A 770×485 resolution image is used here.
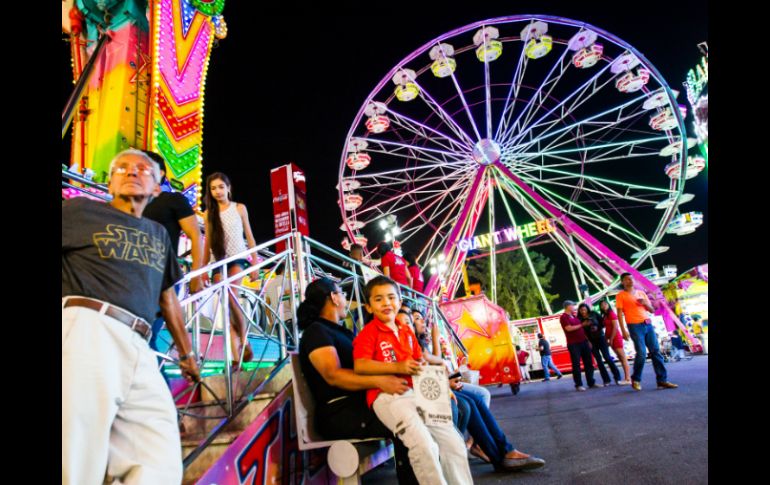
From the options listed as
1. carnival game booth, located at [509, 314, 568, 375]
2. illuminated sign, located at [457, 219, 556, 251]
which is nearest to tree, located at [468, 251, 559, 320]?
illuminated sign, located at [457, 219, 556, 251]

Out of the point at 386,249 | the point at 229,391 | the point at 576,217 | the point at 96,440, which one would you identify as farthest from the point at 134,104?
the point at 576,217

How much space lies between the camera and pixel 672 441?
10.6ft

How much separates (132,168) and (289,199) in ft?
17.9

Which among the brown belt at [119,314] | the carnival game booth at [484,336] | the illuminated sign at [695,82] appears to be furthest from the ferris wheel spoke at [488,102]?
the illuminated sign at [695,82]

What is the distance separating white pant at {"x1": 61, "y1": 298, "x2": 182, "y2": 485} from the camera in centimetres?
130

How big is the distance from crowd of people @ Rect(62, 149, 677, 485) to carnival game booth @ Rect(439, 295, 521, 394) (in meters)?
6.38

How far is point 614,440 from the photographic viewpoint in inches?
137

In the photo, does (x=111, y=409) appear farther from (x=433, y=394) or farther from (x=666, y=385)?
(x=666, y=385)

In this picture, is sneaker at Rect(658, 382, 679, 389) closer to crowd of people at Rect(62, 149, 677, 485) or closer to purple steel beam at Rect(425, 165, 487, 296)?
crowd of people at Rect(62, 149, 677, 485)

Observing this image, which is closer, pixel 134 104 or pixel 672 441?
pixel 672 441

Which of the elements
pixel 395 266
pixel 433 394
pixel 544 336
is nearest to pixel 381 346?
pixel 433 394

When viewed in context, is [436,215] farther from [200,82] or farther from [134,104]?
[134,104]

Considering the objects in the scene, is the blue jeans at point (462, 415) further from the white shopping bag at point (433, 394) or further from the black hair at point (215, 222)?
the black hair at point (215, 222)

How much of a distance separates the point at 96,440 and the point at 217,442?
50.2 inches
